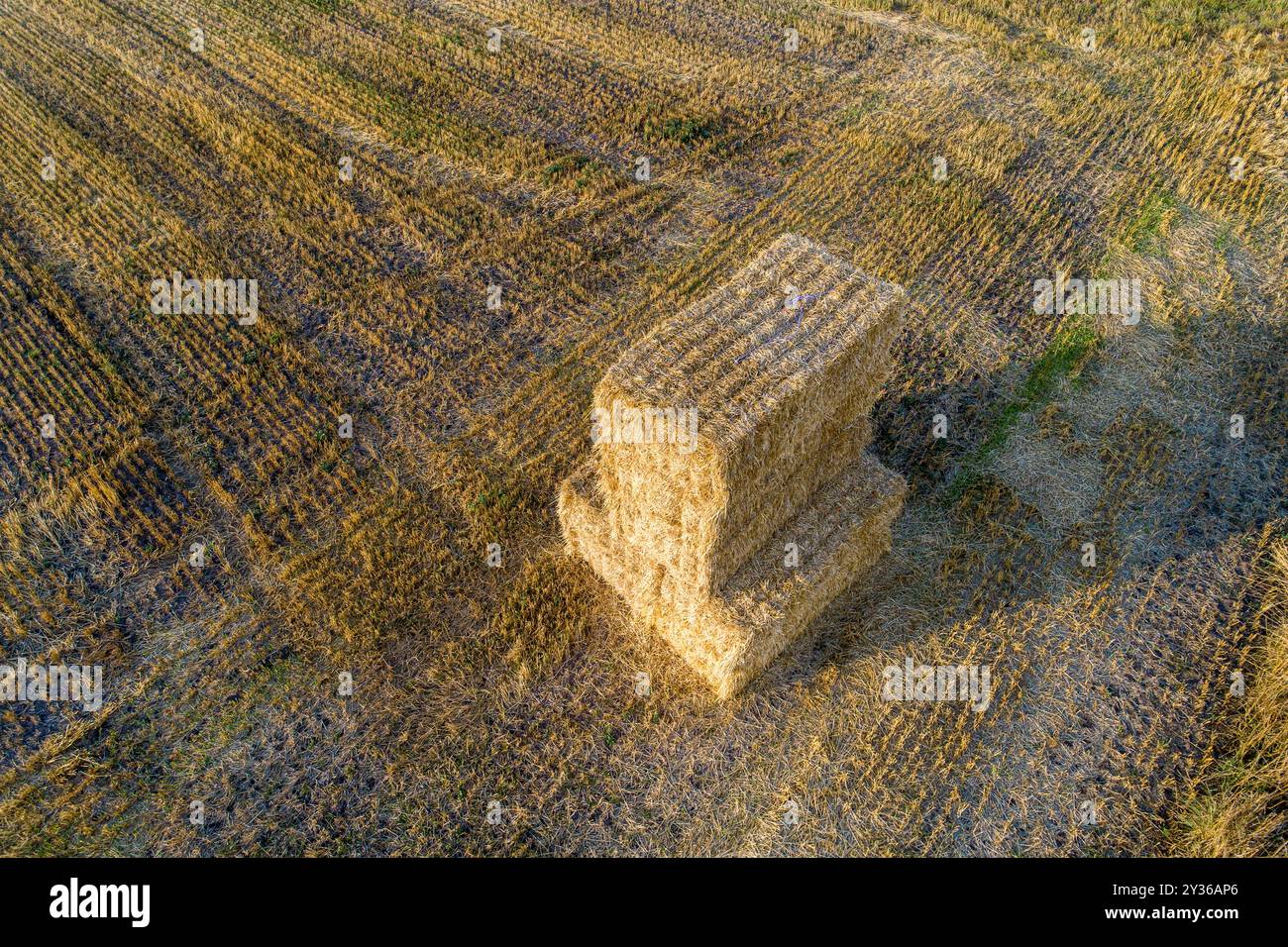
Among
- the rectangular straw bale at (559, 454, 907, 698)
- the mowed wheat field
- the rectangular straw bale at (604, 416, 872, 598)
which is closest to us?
the rectangular straw bale at (604, 416, 872, 598)

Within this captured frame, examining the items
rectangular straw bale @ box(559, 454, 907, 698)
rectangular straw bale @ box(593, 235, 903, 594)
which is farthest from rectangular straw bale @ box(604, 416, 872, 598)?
rectangular straw bale @ box(559, 454, 907, 698)

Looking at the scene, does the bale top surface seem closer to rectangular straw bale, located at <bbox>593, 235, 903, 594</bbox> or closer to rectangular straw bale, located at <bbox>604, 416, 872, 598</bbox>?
rectangular straw bale, located at <bbox>593, 235, 903, 594</bbox>

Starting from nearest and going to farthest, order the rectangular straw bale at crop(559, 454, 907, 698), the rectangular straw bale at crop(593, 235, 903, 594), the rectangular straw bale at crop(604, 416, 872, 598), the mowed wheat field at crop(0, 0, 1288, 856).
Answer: the rectangular straw bale at crop(593, 235, 903, 594)
the rectangular straw bale at crop(604, 416, 872, 598)
the mowed wheat field at crop(0, 0, 1288, 856)
the rectangular straw bale at crop(559, 454, 907, 698)

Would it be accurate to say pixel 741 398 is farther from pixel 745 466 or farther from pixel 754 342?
pixel 754 342

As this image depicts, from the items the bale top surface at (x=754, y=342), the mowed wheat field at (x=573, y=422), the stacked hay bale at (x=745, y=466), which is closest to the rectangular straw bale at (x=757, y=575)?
the stacked hay bale at (x=745, y=466)

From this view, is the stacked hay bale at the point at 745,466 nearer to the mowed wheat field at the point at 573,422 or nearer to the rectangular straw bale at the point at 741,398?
the rectangular straw bale at the point at 741,398

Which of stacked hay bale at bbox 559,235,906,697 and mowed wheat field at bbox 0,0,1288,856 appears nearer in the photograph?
stacked hay bale at bbox 559,235,906,697

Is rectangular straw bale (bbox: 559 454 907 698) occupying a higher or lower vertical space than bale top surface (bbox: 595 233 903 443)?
lower
